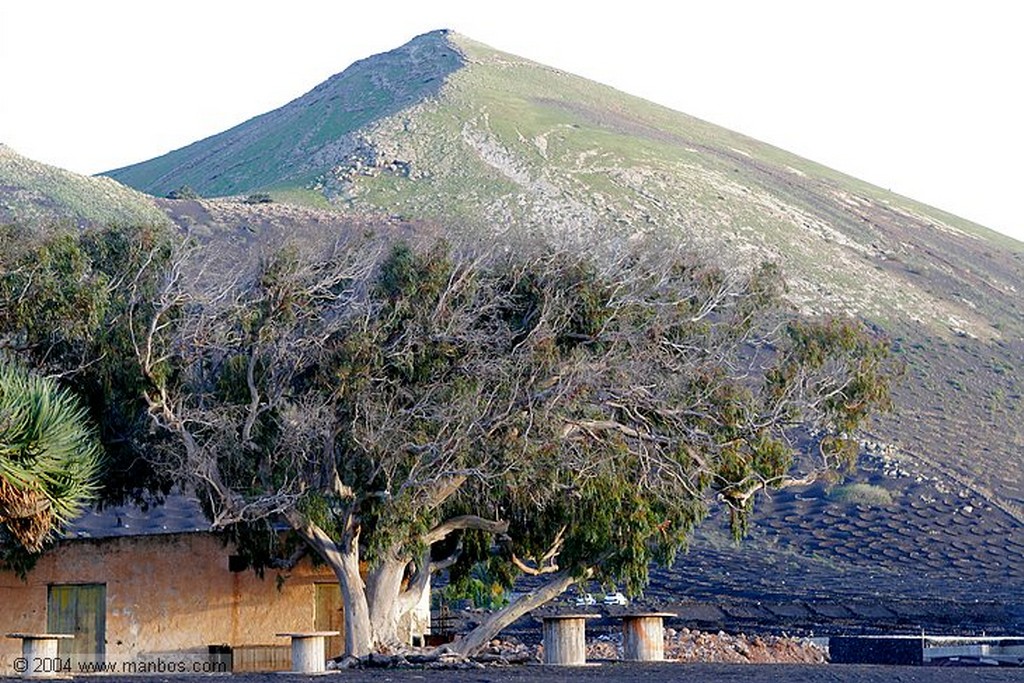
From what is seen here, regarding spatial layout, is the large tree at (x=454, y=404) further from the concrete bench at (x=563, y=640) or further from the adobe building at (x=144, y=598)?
the adobe building at (x=144, y=598)

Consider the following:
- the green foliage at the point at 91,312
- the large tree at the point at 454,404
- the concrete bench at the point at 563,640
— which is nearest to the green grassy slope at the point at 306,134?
the green foliage at the point at 91,312

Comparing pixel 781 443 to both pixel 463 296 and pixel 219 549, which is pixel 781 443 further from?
pixel 219 549

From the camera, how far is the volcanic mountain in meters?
61.2

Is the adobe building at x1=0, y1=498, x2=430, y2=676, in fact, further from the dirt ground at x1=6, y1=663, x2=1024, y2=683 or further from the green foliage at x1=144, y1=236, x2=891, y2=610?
the dirt ground at x1=6, y1=663, x2=1024, y2=683

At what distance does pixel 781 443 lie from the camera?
28.7m

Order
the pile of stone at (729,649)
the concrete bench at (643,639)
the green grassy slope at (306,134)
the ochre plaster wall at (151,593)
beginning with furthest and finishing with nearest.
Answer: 1. the green grassy slope at (306,134)
2. the pile of stone at (729,649)
3. the concrete bench at (643,639)
4. the ochre plaster wall at (151,593)

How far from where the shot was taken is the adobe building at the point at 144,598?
27156 mm

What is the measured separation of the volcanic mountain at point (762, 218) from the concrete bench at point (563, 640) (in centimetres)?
790

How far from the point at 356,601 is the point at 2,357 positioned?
6690 millimetres

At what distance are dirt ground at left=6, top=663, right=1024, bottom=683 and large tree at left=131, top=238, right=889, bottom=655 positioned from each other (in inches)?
103

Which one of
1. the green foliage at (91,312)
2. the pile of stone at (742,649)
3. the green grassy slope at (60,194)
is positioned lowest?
the pile of stone at (742,649)

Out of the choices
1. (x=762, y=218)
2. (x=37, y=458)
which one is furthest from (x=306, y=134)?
(x=37, y=458)

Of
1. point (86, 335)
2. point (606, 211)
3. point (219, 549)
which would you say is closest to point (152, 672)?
point (219, 549)

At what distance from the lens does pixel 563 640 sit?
85.7 ft
